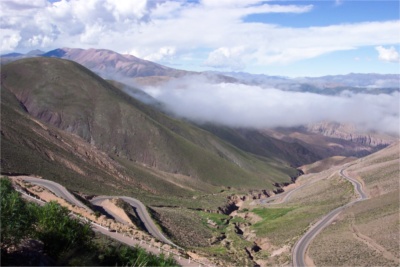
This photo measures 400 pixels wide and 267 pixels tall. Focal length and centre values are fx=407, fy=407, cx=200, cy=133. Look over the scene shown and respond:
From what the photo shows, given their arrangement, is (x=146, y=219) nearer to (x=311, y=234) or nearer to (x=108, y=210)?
(x=108, y=210)

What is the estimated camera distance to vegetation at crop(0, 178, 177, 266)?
24.8m

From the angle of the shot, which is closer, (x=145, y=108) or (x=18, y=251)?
(x=18, y=251)

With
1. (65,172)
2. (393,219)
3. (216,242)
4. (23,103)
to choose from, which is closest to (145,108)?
(23,103)

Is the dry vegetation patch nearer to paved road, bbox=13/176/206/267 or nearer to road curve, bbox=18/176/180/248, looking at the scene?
paved road, bbox=13/176/206/267

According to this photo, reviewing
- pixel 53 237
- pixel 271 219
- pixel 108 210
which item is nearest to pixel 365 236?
pixel 271 219

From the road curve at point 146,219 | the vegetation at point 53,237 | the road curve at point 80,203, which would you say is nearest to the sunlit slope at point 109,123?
the road curve at point 146,219

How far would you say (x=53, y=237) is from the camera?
2791 centimetres

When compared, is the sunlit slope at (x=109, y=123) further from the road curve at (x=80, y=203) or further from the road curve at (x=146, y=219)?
the road curve at (x=80, y=203)

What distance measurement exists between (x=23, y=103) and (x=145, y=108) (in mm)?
53227

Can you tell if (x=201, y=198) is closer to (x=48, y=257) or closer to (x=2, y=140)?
(x=2, y=140)

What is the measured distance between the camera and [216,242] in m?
74.8

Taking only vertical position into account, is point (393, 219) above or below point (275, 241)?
above

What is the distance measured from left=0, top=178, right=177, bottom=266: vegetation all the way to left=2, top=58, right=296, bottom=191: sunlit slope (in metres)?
103

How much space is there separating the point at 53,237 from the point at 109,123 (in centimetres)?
12719
